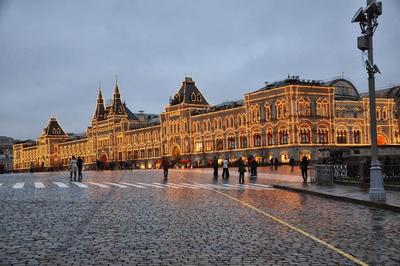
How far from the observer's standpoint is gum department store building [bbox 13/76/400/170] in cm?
8006

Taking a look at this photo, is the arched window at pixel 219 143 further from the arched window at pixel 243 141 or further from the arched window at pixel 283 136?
the arched window at pixel 283 136

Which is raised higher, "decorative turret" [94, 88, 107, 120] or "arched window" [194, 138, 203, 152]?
"decorative turret" [94, 88, 107, 120]

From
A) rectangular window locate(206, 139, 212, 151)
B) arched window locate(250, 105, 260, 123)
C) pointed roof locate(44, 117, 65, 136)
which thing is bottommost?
rectangular window locate(206, 139, 212, 151)

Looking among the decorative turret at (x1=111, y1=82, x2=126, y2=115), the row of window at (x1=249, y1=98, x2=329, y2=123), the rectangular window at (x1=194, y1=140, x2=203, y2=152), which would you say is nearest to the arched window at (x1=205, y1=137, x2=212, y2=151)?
the rectangular window at (x1=194, y1=140, x2=203, y2=152)

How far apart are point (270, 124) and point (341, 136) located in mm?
11240

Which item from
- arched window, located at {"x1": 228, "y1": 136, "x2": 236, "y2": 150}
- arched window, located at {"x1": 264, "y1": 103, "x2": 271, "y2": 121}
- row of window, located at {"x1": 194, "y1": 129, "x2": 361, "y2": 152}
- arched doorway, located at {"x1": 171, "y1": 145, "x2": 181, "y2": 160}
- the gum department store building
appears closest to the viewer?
the gum department store building

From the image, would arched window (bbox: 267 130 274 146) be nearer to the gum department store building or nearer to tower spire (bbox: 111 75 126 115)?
the gum department store building

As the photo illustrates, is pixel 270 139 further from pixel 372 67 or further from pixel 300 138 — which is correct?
pixel 372 67

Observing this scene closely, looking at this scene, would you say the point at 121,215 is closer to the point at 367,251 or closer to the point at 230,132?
the point at 367,251

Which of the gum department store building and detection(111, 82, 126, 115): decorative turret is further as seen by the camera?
detection(111, 82, 126, 115): decorative turret

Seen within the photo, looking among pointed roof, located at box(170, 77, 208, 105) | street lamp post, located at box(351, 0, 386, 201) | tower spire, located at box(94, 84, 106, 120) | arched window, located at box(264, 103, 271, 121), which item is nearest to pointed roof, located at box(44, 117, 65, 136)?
tower spire, located at box(94, 84, 106, 120)

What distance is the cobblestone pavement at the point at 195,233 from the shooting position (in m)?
8.47

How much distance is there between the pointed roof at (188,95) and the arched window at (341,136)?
1341 inches

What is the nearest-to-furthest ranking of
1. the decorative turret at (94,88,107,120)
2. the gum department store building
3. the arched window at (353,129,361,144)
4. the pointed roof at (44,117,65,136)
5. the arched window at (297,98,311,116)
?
the arched window at (297,98,311,116) < the gum department store building < the arched window at (353,129,361,144) < the decorative turret at (94,88,107,120) < the pointed roof at (44,117,65,136)
